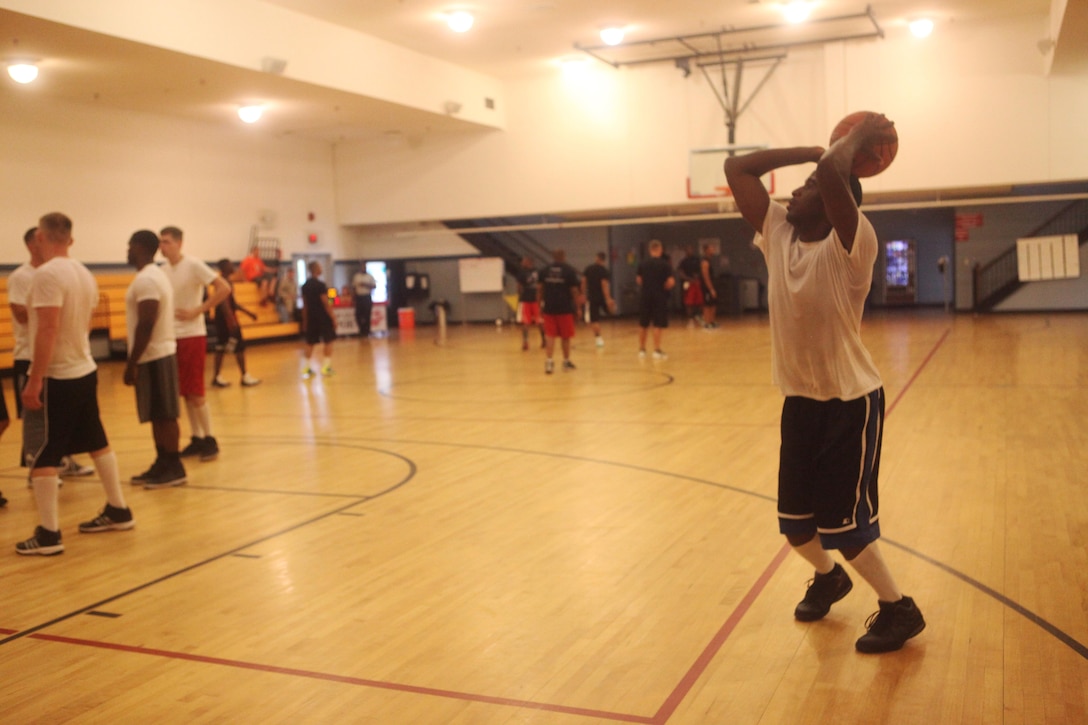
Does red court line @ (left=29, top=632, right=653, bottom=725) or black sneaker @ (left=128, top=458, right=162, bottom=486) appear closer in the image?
red court line @ (left=29, top=632, right=653, bottom=725)

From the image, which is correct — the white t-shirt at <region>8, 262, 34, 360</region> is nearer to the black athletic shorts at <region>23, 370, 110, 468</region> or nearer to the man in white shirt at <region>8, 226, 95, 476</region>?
the man in white shirt at <region>8, 226, 95, 476</region>

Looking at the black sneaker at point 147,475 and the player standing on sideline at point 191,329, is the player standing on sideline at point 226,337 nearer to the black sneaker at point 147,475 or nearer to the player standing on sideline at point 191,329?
the player standing on sideline at point 191,329

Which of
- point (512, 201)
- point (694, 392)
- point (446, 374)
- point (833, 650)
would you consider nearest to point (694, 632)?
point (833, 650)

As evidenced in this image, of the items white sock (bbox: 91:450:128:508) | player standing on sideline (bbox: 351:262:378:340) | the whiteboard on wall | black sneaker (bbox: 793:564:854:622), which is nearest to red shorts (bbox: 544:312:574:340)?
white sock (bbox: 91:450:128:508)

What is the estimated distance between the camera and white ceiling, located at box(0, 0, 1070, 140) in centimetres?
1461

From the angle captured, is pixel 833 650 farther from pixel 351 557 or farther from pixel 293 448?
pixel 293 448

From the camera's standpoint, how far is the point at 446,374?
13625 mm

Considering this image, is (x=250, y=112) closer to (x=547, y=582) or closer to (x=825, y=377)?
(x=547, y=582)

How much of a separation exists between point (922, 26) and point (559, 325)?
10.3 m

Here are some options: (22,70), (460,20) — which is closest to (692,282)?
(460,20)

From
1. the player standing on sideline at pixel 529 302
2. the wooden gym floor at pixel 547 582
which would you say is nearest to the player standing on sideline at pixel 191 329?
the wooden gym floor at pixel 547 582

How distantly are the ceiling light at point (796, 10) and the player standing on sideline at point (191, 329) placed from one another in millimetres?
12290

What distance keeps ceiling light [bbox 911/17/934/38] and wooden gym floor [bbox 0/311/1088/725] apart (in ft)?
36.7

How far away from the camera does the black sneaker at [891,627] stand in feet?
11.3
